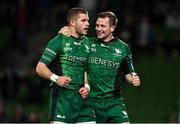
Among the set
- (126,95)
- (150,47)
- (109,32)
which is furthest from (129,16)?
(109,32)

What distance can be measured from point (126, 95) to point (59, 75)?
833 centimetres

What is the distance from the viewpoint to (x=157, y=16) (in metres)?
20.2

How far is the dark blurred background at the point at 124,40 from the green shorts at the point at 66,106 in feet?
21.3

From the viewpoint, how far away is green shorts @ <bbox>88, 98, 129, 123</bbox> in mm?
10008

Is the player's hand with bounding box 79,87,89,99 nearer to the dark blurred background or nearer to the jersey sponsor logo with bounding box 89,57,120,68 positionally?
the jersey sponsor logo with bounding box 89,57,120,68

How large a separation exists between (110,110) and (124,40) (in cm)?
855

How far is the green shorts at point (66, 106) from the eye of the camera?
975 centimetres

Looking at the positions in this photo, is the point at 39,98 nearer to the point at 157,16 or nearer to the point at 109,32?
the point at 157,16

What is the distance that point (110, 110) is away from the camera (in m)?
10.0

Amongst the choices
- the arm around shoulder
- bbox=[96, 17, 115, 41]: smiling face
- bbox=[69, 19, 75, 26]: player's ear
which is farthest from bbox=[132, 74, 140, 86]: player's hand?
bbox=[69, 19, 75, 26]: player's ear

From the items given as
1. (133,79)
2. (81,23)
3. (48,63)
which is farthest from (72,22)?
(133,79)

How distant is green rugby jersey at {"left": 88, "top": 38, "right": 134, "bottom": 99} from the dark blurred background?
6405 mm

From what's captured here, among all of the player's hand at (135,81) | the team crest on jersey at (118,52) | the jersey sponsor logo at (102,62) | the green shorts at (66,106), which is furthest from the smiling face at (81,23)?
the player's hand at (135,81)

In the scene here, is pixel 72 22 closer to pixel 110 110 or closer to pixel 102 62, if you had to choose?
pixel 102 62
